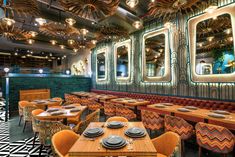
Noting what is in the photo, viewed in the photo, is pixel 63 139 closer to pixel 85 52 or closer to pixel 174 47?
pixel 174 47

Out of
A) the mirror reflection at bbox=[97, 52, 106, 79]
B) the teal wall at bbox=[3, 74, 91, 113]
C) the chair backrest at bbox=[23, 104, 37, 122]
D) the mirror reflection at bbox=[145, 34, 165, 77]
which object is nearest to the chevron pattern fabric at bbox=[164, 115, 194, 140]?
the mirror reflection at bbox=[145, 34, 165, 77]

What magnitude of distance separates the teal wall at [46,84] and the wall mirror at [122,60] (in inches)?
126

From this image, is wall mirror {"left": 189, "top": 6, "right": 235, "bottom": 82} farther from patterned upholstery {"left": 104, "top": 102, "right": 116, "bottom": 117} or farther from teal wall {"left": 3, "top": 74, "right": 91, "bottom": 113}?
teal wall {"left": 3, "top": 74, "right": 91, "bottom": 113}

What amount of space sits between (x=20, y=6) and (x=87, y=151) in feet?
11.5

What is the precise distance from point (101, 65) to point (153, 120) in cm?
678

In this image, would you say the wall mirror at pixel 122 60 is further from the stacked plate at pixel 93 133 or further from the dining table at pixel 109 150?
the dining table at pixel 109 150

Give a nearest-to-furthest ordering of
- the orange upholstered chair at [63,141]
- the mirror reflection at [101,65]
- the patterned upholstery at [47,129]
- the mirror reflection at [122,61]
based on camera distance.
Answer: the orange upholstered chair at [63,141]
the patterned upholstery at [47,129]
the mirror reflection at [122,61]
the mirror reflection at [101,65]

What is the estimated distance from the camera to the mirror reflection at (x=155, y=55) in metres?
5.67

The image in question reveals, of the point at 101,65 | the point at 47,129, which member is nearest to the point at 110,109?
the point at 47,129

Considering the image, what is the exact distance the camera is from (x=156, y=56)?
5.94 meters

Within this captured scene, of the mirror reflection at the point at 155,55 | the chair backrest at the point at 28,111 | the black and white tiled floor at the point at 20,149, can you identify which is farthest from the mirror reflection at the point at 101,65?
the black and white tiled floor at the point at 20,149

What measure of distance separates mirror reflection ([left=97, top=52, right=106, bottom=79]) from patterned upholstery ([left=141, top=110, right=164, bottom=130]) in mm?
6117

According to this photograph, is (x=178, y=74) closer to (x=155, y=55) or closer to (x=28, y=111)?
(x=155, y=55)

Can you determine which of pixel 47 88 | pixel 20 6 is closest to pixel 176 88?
pixel 20 6
